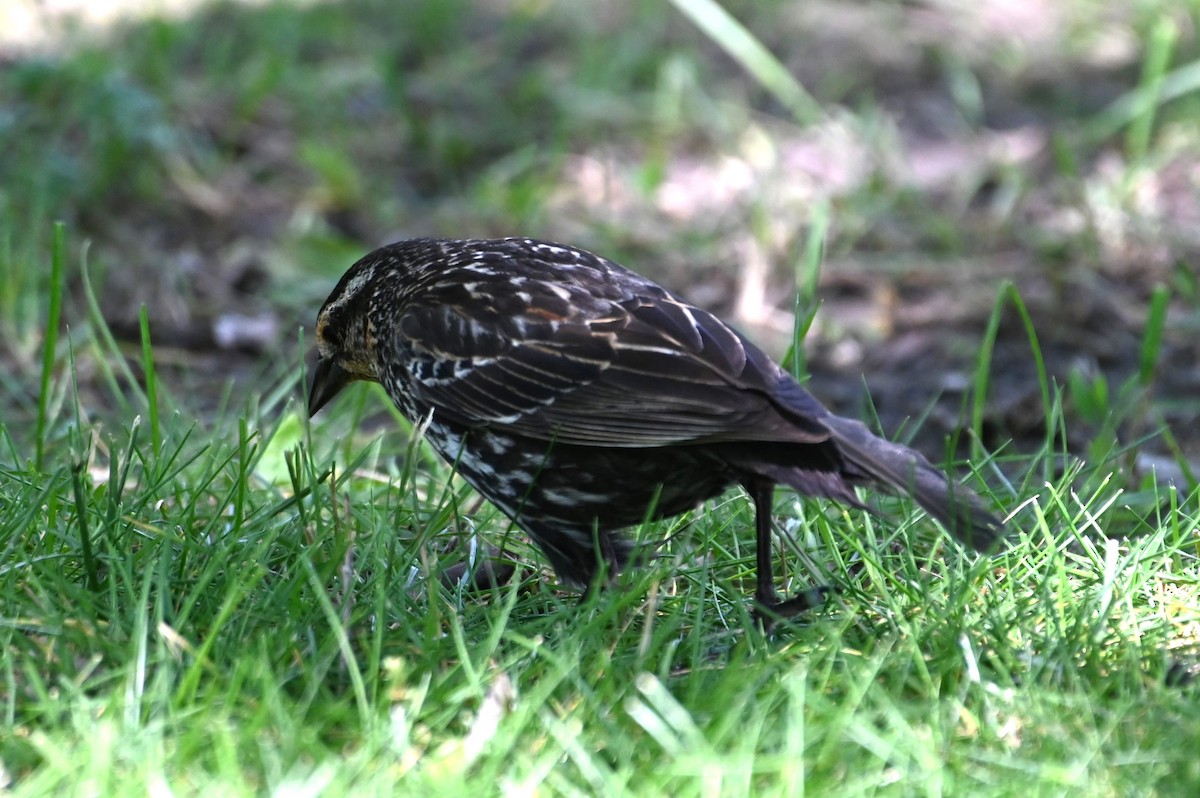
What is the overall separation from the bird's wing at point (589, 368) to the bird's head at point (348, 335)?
34cm

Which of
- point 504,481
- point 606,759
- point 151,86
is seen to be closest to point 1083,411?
point 504,481

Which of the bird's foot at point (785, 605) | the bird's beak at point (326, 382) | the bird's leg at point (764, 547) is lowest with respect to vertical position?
the bird's foot at point (785, 605)

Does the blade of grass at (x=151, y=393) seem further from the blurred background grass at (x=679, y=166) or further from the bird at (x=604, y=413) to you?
the blurred background grass at (x=679, y=166)

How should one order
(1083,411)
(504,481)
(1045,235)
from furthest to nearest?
(1045,235) → (1083,411) → (504,481)

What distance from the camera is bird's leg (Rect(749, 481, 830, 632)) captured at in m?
3.57

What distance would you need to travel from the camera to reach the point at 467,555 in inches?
158

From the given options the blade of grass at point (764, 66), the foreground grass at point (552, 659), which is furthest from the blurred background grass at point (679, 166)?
the foreground grass at point (552, 659)

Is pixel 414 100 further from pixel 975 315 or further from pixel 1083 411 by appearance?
pixel 1083 411

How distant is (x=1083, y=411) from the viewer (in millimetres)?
5340

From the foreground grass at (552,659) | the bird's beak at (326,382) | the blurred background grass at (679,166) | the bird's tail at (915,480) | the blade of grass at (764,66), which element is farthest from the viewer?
the blade of grass at (764,66)

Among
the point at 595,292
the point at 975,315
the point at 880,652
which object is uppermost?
the point at 595,292

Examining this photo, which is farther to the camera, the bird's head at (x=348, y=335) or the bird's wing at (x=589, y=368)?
the bird's head at (x=348, y=335)

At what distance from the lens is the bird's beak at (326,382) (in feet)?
15.7

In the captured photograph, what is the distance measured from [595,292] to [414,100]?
4990 millimetres
